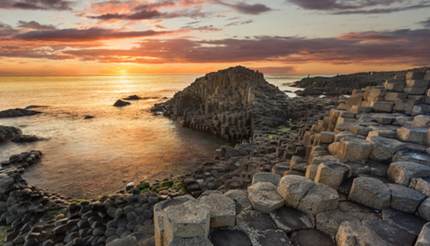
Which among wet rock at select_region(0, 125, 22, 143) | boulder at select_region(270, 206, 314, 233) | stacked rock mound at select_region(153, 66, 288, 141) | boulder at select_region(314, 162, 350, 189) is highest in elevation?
boulder at select_region(314, 162, 350, 189)

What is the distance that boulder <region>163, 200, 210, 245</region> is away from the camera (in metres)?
3.40

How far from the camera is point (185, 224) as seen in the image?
11.2 feet

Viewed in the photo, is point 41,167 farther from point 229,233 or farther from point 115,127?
point 229,233

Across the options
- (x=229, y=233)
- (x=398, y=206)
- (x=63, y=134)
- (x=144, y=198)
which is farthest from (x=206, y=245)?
(x=63, y=134)

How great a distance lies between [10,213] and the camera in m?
10.3

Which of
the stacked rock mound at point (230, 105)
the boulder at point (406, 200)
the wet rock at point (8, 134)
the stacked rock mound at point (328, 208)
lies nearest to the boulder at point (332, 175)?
the stacked rock mound at point (328, 208)

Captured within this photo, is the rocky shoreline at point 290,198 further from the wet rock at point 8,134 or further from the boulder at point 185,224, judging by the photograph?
the wet rock at point 8,134

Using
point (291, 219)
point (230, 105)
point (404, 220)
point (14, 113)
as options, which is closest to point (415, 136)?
point (404, 220)

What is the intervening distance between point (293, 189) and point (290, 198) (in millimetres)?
154

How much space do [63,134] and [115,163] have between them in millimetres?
11722

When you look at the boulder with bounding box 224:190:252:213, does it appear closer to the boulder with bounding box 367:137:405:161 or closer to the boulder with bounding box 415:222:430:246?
the boulder with bounding box 415:222:430:246

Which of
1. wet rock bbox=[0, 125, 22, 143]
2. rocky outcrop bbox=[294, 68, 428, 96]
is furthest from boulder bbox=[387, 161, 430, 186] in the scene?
rocky outcrop bbox=[294, 68, 428, 96]

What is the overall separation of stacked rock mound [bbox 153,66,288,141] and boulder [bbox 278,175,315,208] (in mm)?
16915

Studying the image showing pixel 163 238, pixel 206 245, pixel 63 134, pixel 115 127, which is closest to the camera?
pixel 206 245
